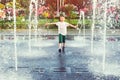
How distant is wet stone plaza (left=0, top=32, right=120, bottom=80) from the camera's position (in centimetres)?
1134

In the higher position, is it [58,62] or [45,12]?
[45,12]

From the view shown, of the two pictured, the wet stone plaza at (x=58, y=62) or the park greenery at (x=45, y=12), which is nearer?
the wet stone plaza at (x=58, y=62)

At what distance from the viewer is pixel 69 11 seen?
32.8 metres

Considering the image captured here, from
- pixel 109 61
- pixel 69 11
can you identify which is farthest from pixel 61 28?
pixel 69 11

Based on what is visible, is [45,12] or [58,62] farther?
[45,12]

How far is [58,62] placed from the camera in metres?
13.8

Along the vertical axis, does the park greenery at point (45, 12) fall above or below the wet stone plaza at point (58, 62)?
above

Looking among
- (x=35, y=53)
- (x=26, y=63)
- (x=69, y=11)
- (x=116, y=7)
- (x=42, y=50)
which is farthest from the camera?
(x=116, y=7)

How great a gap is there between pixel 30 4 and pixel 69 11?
11.0ft

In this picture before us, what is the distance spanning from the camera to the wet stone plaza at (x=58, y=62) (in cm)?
1134

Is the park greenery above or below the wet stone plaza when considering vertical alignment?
above

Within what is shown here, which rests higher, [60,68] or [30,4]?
[30,4]

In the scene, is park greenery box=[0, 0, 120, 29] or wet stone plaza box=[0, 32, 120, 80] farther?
park greenery box=[0, 0, 120, 29]

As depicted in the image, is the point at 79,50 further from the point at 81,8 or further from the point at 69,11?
the point at 81,8
